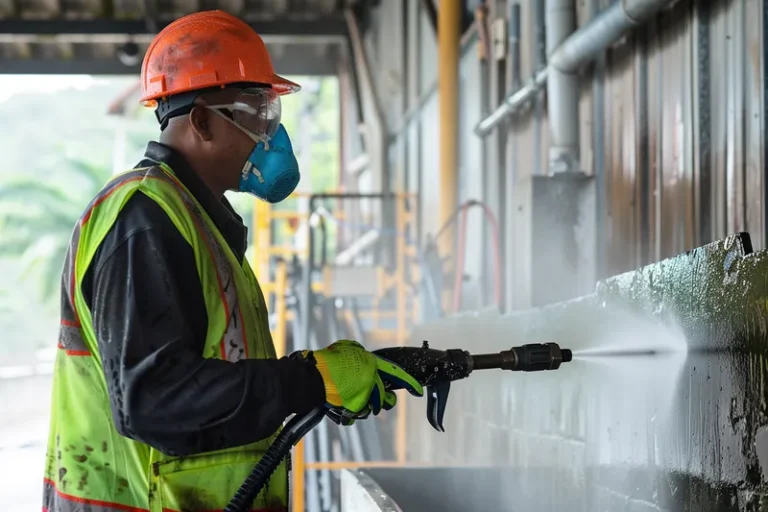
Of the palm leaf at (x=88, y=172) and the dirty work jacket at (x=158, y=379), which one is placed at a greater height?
the palm leaf at (x=88, y=172)

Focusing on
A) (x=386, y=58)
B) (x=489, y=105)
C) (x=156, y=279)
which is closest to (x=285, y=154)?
(x=156, y=279)

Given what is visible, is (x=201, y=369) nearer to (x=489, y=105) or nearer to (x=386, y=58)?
(x=489, y=105)

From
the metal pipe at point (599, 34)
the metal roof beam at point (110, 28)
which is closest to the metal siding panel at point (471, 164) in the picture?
the metal pipe at point (599, 34)

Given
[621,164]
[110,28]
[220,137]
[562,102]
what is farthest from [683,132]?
[110,28]

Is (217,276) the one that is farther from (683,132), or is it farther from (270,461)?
(683,132)

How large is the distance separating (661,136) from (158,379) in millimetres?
3049

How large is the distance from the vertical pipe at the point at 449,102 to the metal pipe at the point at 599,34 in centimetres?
245

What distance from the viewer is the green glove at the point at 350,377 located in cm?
192

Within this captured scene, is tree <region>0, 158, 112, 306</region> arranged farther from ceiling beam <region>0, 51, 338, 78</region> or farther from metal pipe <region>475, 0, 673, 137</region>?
metal pipe <region>475, 0, 673, 137</region>

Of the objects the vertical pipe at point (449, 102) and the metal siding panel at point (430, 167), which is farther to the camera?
the metal siding panel at point (430, 167)

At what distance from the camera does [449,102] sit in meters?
8.25

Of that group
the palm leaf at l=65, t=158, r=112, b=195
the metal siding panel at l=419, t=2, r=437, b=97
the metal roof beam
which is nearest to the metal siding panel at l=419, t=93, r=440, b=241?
the metal siding panel at l=419, t=2, r=437, b=97

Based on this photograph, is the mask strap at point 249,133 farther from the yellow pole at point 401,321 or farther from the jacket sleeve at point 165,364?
the yellow pole at point 401,321

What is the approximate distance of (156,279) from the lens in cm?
180
